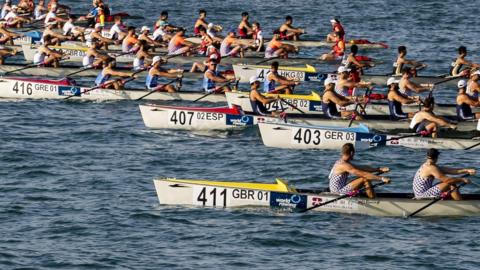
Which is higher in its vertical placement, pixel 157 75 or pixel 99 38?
pixel 99 38

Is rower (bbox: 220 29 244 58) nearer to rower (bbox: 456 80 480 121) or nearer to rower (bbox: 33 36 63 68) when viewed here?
rower (bbox: 33 36 63 68)

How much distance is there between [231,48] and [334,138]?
1664 cm

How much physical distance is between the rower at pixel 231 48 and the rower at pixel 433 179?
985 inches

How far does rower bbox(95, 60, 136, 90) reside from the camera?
54.0 metres

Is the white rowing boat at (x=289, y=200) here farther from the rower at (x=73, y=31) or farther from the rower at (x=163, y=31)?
the rower at (x=73, y=31)

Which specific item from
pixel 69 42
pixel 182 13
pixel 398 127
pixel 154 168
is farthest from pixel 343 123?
pixel 182 13

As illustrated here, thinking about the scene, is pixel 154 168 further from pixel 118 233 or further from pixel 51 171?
pixel 118 233

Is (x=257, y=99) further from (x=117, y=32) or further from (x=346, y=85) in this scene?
(x=117, y=32)

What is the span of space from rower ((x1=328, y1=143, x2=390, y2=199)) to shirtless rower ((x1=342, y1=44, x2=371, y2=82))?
14.7 metres

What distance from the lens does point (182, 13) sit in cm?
8194

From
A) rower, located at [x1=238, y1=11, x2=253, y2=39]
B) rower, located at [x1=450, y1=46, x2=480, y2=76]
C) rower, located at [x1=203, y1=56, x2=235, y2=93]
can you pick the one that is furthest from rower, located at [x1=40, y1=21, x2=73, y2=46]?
rower, located at [x1=450, y1=46, x2=480, y2=76]

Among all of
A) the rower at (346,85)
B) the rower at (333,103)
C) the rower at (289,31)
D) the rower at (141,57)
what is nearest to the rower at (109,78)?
the rower at (141,57)

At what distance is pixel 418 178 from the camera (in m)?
37.3

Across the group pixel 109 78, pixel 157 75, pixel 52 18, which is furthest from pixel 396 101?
pixel 52 18
